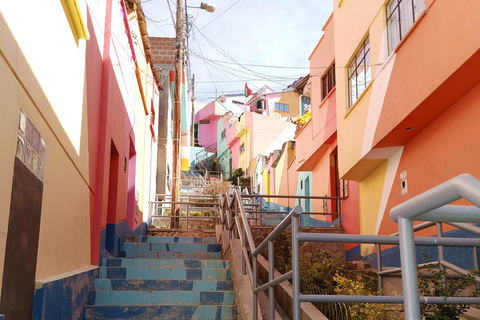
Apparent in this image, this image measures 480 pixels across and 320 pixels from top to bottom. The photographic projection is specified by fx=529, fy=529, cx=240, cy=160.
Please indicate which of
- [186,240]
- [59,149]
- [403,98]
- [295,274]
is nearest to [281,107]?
[186,240]

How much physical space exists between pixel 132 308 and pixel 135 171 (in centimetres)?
577

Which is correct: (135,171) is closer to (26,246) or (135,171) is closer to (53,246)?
(53,246)

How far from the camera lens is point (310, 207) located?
53.0 feet

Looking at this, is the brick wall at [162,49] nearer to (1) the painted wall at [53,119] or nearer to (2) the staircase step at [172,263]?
(2) the staircase step at [172,263]

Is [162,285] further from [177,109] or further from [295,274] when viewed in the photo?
[177,109]

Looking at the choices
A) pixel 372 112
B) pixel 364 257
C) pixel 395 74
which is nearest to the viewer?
pixel 395 74

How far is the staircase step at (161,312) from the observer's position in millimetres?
5723

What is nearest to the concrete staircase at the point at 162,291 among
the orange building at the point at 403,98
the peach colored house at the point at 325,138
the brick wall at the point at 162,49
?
the orange building at the point at 403,98

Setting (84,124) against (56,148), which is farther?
(84,124)

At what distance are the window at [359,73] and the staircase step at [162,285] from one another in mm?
4695

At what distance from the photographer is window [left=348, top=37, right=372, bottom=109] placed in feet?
30.9

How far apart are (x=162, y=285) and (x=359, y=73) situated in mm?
5676

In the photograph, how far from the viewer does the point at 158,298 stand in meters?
6.10

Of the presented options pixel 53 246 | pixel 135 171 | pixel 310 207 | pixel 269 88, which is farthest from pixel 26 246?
pixel 269 88
